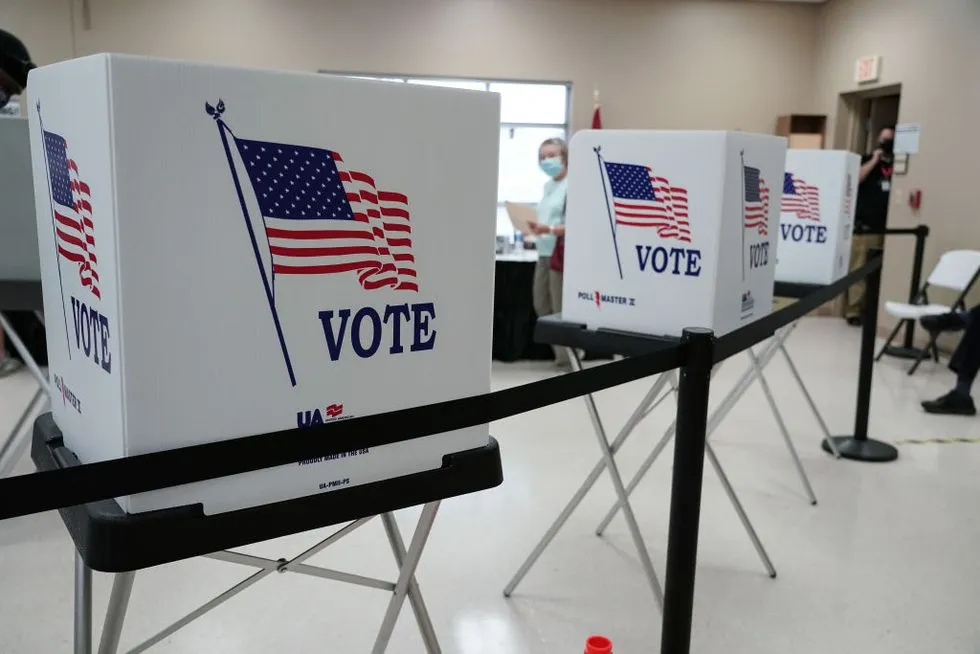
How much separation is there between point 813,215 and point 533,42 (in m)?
4.91

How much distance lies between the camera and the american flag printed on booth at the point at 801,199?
10.3ft

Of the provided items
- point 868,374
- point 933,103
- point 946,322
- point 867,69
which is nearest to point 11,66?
point 868,374

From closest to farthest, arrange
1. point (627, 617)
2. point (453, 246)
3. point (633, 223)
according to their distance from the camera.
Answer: point (453, 246) → point (633, 223) → point (627, 617)

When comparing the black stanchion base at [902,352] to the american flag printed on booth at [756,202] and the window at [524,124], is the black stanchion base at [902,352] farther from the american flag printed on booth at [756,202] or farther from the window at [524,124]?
the american flag printed on booth at [756,202]

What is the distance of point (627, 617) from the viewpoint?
2162mm

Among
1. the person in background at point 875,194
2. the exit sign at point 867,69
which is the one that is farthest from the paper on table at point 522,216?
the exit sign at point 867,69

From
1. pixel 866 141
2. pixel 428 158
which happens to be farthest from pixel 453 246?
pixel 866 141

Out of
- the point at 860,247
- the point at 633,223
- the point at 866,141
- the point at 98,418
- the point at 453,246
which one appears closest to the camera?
the point at 98,418

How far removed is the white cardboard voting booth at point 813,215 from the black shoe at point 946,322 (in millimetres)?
2114

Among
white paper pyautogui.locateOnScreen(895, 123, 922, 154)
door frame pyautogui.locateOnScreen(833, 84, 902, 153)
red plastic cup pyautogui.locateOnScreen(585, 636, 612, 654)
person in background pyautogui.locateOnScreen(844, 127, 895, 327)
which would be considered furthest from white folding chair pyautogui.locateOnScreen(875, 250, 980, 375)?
red plastic cup pyautogui.locateOnScreen(585, 636, 612, 654)

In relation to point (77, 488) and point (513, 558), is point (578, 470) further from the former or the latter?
point (77, 488)

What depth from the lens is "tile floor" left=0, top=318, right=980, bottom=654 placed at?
2.05 meters

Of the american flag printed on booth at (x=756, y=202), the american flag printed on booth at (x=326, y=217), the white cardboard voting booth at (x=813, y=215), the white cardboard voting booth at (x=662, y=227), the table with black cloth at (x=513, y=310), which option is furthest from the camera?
the table with black cloth at (x=513, y=310)

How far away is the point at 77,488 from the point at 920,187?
262 inches
